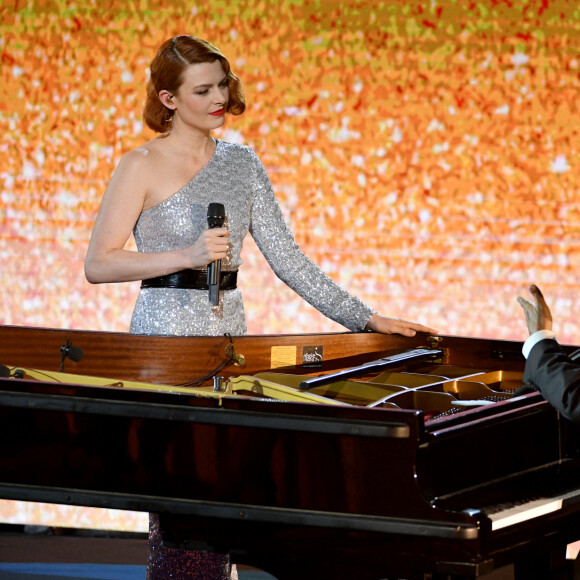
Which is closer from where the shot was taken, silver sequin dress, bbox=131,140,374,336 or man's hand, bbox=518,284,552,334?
man's hand, bbox=518,284,552,334

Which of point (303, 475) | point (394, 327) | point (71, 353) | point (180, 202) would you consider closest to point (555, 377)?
point (303, 475)

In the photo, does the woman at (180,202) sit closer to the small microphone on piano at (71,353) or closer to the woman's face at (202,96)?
the woman's face at (202,96)

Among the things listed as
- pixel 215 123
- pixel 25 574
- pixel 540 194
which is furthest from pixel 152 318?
pixel 540 194

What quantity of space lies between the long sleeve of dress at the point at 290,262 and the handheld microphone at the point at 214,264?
32 centimetres

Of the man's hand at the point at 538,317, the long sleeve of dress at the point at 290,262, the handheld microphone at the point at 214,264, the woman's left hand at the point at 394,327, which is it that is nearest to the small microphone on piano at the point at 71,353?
the handheld microphone at the point at 214,264

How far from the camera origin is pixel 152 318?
2.53 metres

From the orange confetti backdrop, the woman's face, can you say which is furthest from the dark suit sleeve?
the orange confetti backdrop

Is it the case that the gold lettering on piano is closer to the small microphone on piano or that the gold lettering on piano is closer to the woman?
the woman

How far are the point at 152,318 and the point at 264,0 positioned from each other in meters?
2.24

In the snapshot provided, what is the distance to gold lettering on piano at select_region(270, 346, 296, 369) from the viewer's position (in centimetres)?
259

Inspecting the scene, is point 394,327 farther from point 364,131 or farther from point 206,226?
point 364,131

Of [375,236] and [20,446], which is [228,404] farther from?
[375,236]

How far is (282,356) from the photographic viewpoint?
103 inches

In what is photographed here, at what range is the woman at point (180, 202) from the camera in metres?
2.43
